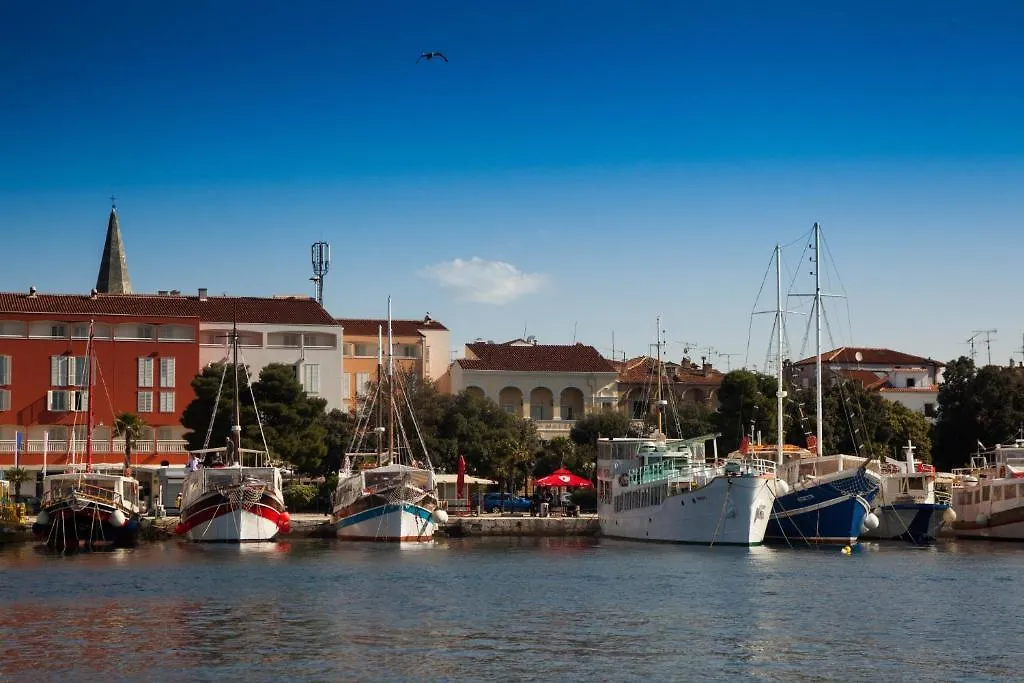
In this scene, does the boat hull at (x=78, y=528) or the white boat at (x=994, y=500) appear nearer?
the boat hull at (x=78, y=528)

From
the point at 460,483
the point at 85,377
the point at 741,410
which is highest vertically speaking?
the point at 85,377

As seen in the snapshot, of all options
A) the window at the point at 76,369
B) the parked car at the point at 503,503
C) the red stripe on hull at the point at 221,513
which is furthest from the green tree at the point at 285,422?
the red stripe on hull at the point at 221,513

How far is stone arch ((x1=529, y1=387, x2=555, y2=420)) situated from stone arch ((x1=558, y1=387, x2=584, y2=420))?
80 centimetres

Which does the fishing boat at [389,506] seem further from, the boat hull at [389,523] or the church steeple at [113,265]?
the church steeple at [113,265]

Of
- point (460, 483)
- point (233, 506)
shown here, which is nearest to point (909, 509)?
point (460, 483)

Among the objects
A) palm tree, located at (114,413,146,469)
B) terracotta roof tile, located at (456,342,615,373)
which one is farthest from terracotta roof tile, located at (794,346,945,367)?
palm tree, located at (114,413,146,469)

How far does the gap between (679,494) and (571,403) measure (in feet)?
173

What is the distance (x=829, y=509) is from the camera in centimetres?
6775

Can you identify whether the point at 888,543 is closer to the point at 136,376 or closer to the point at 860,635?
the point at 860,635

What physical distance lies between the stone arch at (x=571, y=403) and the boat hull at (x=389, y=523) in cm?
4905

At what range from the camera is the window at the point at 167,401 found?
96.4m

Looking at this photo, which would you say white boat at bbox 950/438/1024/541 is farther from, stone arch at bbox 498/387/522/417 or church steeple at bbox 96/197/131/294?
church steeple at bbox 96/197/131/294

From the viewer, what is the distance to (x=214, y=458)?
83.2 m

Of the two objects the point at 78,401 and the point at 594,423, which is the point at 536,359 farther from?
the point at 78,401
